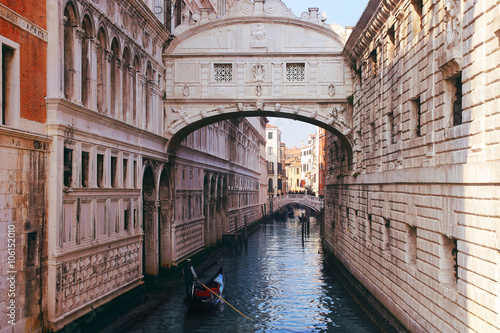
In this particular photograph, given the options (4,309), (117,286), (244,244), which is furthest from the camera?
(244,244)

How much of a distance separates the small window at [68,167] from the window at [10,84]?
1685 millimetres

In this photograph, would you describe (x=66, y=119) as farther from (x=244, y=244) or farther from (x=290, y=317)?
(x=244, y=244)

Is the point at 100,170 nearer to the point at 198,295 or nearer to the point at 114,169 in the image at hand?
the point at 114,169

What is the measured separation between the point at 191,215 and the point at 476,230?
1523 centimetres

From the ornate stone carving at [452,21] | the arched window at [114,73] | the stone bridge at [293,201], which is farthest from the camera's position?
the stone bridge at [293,201]

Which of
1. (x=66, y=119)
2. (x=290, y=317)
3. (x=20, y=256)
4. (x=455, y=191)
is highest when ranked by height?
(x=66, y=119)

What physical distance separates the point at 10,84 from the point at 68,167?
214 cm

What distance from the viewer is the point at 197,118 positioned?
17.0m

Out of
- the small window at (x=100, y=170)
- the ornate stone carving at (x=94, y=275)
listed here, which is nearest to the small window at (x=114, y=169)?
the small window at (x=100, y=170)

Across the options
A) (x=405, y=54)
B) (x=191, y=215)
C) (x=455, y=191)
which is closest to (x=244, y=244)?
(x=191, y=215)

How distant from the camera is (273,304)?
591 inches

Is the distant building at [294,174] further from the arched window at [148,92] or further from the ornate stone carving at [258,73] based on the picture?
the arched window at [148,92]

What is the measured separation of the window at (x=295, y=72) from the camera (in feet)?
55.4

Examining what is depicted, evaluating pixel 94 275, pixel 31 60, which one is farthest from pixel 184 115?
pixel 31 60
